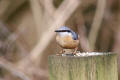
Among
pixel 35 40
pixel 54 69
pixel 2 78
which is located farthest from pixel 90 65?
pixel 35 40

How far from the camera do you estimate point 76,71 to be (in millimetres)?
1513

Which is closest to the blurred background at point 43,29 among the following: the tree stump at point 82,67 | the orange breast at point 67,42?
the orange breast at point 67,42

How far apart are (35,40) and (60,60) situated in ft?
13.2

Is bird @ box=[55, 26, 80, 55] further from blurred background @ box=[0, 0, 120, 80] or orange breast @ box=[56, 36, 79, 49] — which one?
blurred background @ box=[0, 0, 120, 80]

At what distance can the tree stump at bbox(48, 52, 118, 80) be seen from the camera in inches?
59.3

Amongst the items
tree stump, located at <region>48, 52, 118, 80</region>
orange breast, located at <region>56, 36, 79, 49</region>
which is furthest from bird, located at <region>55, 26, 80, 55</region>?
tree stump, located at <region>48, 52, 118, 80</region>

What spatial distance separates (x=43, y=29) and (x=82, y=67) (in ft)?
10.1

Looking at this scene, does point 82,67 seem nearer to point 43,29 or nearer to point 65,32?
point 65,32

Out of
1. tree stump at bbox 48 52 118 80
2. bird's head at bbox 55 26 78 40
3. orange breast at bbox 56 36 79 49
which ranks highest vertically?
bird's head at bbox 55 26 78 40

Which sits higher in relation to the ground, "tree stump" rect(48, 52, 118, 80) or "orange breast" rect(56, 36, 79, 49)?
"orange breast" rect(56, 36, 79, 49)

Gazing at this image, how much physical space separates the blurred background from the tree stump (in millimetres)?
2563

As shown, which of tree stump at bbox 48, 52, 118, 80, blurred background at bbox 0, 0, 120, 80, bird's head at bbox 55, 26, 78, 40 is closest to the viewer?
tree stump at bbox 48, 52, 118, 80

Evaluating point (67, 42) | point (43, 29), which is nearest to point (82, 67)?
point (67, 42)

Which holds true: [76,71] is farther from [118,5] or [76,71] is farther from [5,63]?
[118,5]
